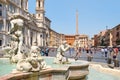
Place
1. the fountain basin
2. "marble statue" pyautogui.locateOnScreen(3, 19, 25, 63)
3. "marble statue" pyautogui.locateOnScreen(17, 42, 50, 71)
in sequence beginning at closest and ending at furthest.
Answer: the fountain basin
"marble statue" pyautogui.locateOnScreen(17, 42, 50, 71)
"marble statue" pyautogui.locateOnScreen(3, 19, 25, 63)

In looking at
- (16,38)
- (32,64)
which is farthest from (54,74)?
(16,38)

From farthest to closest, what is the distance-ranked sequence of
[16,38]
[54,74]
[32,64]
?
[16,38], [54,74], [32,64]

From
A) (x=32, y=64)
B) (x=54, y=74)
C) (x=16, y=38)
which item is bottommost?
(x=54, y=74)

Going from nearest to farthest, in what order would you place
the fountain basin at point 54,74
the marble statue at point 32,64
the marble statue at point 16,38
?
the fountain basin at point 54,74, the marble statue at point 32,64, the marble statue at point 16,38

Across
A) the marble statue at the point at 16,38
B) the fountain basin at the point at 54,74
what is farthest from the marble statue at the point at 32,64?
the marble statue at the point at 16,38

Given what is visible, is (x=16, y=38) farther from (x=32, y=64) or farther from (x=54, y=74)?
(x=32, y=64)

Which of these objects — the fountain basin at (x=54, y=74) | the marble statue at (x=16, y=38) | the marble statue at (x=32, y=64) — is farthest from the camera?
the marble statue at (x=16, y=38)

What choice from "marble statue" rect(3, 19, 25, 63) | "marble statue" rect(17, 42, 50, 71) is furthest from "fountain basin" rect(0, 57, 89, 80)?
"marble statue" rect(3, 19, 25, 63)

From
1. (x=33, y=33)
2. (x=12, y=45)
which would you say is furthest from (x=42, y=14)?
(x=12, y=45)

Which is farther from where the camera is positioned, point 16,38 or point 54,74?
point 16,38

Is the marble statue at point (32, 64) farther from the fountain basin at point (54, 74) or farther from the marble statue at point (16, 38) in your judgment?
the marble statue at point (16, 38)

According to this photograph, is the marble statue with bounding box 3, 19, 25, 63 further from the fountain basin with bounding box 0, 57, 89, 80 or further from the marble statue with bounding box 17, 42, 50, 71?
the marble statue with bounding box 17, 42, 50, 71

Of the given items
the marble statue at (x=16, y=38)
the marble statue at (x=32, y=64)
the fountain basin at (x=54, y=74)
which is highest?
the marble statue at (x=16, y=38)

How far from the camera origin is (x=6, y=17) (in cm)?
4794
